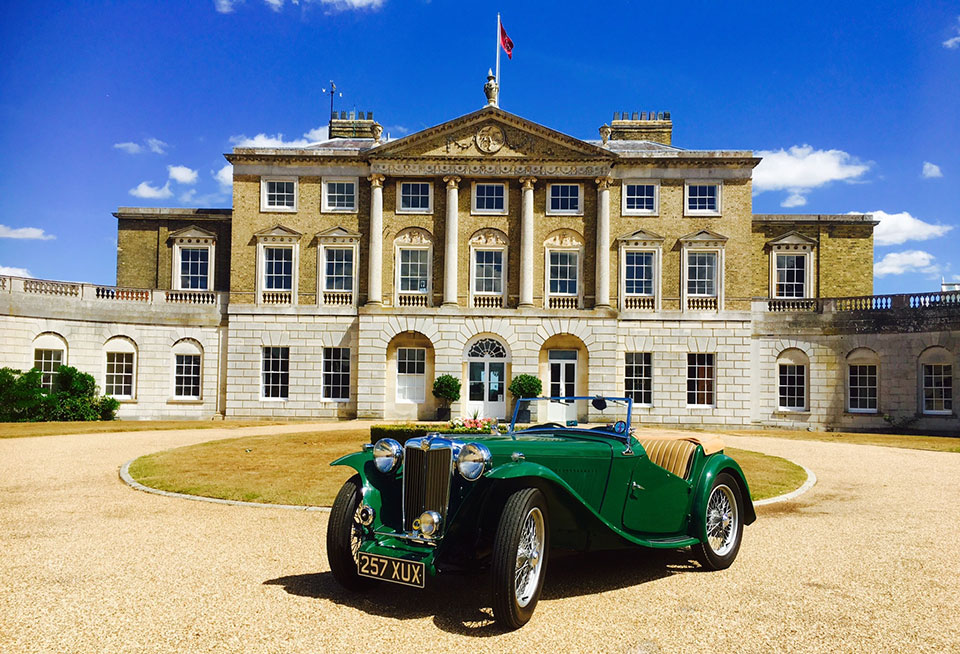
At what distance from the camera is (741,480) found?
724 centimetres

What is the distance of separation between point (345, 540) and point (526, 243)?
22.5m

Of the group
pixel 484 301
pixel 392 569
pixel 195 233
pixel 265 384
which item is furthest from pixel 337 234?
pixel 392 569

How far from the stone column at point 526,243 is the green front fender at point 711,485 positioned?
65.2 ft

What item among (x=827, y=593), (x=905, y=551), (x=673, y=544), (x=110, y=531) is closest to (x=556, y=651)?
(x=673, y=544)

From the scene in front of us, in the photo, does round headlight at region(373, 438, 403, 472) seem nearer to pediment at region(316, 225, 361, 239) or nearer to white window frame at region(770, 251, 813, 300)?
pediment at region(316, 225, 361, 239)

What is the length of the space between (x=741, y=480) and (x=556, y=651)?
349cm

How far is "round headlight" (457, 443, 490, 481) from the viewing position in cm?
518

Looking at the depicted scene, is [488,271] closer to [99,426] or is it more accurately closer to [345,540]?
[99,426]

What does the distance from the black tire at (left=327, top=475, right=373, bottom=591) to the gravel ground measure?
0.48ft

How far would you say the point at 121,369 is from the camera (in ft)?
89.2

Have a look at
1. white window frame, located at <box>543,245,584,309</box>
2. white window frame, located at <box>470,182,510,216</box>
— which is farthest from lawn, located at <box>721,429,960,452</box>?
white window frame, located at <box>470,182,510,216</box>

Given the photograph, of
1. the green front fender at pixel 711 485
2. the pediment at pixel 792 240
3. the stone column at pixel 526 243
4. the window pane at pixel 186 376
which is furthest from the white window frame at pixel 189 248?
the green front fender at pixel 711 485

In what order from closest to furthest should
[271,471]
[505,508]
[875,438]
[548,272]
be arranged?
[505,508], [271,471], [875,438], [548,272]

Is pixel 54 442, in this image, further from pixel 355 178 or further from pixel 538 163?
pixel 538 163
